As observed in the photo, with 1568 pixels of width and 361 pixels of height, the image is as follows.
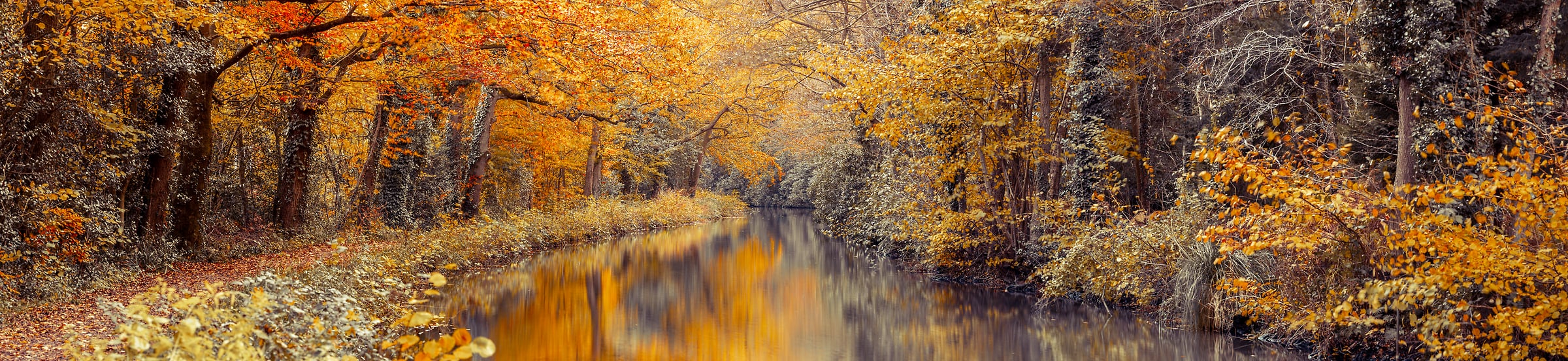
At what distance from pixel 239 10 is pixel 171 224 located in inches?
136

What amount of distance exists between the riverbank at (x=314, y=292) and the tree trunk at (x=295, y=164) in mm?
1299

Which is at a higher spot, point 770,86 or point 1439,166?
point 770,86

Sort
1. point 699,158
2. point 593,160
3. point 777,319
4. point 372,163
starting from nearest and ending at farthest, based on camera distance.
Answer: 1. point 777,319
2. point 372,163
3. point 593,160
4. point 699,158

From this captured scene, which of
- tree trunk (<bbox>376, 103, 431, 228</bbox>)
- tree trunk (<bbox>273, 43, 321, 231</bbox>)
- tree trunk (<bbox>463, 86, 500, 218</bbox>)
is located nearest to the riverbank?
tree trunk (<bbox>463, 86, 500, 218</bbox>)

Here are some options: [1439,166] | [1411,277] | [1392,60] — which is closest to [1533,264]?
[1411,277]

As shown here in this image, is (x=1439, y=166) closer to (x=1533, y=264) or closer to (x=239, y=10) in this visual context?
(x=1533, y=264)

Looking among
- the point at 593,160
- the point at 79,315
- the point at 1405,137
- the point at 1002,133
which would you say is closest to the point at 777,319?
the point at 1002,133

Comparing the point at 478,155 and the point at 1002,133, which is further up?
the point at 1002,133

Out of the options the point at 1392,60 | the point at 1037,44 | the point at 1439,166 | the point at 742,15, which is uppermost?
the point at 742,15

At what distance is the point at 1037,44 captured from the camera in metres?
12.9

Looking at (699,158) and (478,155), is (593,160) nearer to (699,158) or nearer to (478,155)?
(478,155)

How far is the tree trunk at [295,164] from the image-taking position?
16.5m

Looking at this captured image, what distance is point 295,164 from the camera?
16859 millimetres

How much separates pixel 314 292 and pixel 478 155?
597 inches
